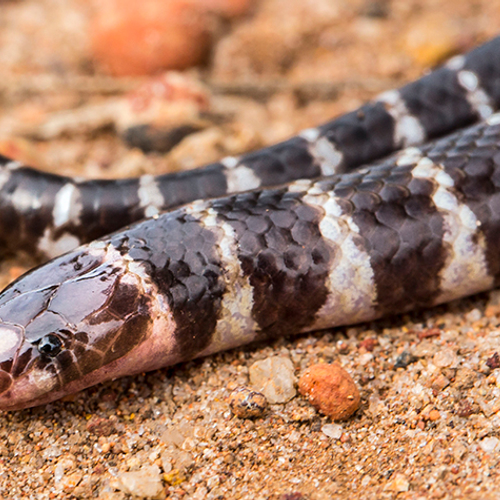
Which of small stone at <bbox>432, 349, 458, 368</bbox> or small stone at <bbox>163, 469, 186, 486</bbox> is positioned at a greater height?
small stone at <bbox>432, 349, 458, 368</bbox>

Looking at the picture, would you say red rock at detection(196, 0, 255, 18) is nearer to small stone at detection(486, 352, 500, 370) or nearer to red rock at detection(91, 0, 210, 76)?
red rock at detection(91, 0, 210, 76)

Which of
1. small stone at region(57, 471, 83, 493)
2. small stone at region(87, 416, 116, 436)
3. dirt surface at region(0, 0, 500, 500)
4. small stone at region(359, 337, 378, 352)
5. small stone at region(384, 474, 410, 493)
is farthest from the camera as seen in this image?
small stone at region(359, 337, 378, 352)

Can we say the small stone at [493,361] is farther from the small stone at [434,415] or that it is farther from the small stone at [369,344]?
the small stone at [369,344]

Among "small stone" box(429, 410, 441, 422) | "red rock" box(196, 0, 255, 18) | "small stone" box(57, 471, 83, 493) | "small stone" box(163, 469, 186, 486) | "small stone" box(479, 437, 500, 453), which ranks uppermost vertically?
"red rock" box(196, 0, 255, 18)

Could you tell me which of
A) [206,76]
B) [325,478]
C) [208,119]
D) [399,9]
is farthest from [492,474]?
[399,9]

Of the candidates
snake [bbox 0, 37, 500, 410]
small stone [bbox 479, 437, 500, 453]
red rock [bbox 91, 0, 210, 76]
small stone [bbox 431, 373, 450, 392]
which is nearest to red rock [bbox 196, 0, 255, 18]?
red rock [bbox 91, 0, 210, 76]

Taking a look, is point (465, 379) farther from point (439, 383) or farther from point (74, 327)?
point (74, 327)

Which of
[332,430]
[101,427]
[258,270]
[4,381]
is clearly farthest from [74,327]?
[332,430]
